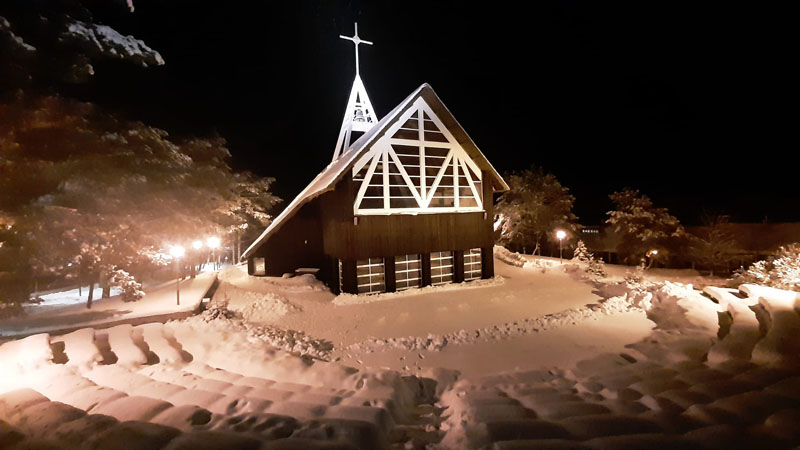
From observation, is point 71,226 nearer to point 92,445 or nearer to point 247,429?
point 92,445

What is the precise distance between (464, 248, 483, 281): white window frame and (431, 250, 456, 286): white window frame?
746mm

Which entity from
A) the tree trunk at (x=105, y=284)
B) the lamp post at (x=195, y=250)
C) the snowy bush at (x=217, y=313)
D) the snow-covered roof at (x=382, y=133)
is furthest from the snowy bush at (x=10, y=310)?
the snow-covered roof at (x=382, y=133)

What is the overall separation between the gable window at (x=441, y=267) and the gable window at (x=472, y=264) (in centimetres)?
82

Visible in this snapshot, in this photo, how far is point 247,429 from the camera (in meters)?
3.71

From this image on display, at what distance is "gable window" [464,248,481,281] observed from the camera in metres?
16.8

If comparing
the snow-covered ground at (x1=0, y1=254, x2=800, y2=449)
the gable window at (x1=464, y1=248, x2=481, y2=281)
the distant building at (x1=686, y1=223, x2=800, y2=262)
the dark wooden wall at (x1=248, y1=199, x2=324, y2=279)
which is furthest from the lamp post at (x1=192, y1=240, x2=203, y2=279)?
the distant building at (x1=686, y1=223, x2=800, y2=262)

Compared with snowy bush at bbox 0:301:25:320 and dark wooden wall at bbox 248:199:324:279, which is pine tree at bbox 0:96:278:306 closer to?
snowy bush at bbox 0:301:25:320

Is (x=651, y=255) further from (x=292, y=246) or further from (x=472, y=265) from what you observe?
(x=292, y=246)

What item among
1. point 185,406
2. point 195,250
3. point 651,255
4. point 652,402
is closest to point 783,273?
point 652,402

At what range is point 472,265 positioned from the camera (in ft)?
55.6

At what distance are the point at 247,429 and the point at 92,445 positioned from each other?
4.23 ft

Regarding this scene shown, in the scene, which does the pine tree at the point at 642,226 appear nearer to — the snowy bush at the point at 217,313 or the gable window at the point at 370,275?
the gable window at the point at 370,275

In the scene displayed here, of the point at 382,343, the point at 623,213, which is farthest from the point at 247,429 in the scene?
the point at 623,213

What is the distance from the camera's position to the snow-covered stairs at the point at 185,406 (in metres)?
3.39
